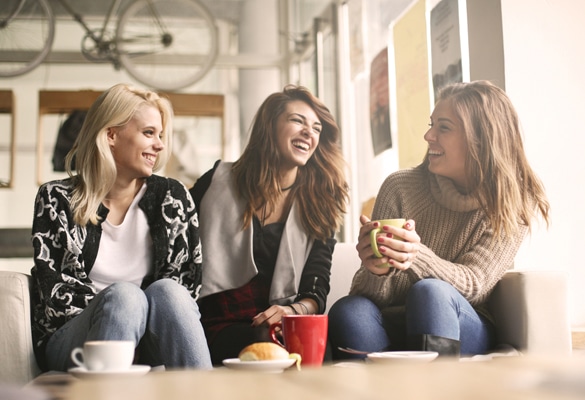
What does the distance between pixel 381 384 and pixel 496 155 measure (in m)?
1.49

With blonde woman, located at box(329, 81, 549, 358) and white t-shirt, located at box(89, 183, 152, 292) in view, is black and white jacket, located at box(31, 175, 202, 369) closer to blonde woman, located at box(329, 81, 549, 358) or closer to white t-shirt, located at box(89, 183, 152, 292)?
white t-shirt, located at box(89, 183, 152, 292)

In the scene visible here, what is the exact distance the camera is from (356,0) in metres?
3.27

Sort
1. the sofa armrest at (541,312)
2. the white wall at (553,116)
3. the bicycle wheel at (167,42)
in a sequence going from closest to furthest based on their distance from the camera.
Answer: the sofa armrest at (541,312) < the white wall at (553,116) < the bicycle wheel at (167,42)

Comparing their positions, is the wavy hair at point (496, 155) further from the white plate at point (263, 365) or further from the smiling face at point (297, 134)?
the white plate at point (263, 365)

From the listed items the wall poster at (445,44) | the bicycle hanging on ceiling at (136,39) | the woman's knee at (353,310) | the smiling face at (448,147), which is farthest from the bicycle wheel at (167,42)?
the woman's knee at (353,310)

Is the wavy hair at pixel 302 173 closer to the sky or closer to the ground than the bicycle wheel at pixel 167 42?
closer to the ground

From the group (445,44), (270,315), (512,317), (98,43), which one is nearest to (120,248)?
(270,315)

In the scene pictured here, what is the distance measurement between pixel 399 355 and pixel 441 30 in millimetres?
1307

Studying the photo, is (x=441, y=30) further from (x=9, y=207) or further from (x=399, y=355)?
(x=9, y=207)

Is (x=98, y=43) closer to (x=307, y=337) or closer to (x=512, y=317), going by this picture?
(x=512, y=317)

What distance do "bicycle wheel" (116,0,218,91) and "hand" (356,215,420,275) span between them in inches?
107

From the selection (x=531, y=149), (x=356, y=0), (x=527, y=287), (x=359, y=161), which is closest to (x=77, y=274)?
(x=527, y=287)

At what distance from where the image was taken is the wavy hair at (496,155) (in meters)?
1.80

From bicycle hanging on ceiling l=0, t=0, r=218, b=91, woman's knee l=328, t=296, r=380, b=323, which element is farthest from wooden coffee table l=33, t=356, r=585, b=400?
bicycle hanging on ceiling l=0, t=0, r=218, b=91
